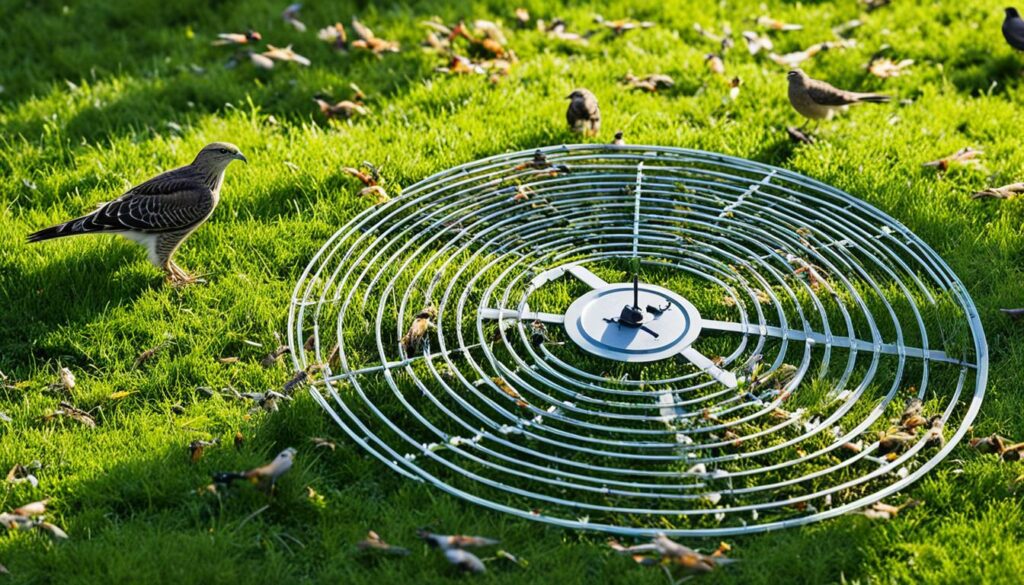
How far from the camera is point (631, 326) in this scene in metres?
5.71

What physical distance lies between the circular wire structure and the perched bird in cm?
39

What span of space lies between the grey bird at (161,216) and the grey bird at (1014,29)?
571 centimetres

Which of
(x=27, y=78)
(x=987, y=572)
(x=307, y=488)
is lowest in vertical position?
(x=987, y=572)

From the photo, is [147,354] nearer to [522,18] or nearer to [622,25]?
[522,18]

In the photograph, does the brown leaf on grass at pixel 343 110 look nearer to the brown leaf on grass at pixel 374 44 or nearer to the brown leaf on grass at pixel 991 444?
the brown leaf on grass at pixel 374 44

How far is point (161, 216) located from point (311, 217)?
3.26ft

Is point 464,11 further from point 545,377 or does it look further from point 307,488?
point 307,488

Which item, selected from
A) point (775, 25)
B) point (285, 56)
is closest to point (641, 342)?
point (285, 56)

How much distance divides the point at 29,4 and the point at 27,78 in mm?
1371

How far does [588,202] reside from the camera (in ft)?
22.7

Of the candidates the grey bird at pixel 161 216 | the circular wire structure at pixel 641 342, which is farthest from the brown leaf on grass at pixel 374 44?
the grey bird at pixel 161 216

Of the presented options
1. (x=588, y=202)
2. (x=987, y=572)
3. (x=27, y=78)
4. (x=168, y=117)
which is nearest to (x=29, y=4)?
(x=27, y=78)

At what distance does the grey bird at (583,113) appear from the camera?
725 cm

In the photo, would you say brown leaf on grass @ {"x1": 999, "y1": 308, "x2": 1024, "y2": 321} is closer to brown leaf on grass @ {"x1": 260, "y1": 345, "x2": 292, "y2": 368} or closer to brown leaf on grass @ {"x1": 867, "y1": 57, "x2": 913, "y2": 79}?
brown leaf on grass @ {"x1": 867, "y1": 57, "x2": 913, "y2": 79}
